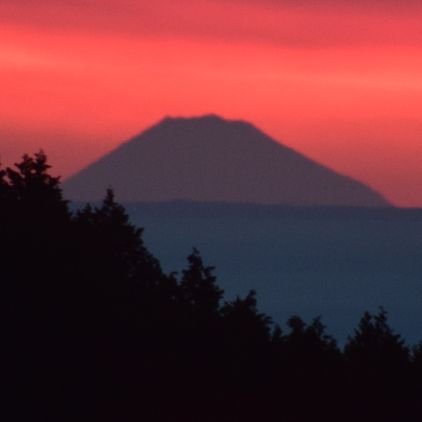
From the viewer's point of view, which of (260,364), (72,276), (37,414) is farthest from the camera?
(260,364)

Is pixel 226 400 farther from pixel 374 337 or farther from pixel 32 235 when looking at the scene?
pixel 374 337

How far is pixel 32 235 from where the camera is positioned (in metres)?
35.4

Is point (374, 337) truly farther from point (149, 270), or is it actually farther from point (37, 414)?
point (37, 414)

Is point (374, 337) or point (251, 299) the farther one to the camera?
point (374, 337)

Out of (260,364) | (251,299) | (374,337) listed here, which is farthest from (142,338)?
(374,337)

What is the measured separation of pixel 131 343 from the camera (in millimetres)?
35188

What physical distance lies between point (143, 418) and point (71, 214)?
6966 mm

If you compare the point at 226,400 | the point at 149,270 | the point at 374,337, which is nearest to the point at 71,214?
the point at 149,270

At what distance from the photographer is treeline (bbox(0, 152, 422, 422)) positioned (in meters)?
33.5

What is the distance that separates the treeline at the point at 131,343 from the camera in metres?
33.5

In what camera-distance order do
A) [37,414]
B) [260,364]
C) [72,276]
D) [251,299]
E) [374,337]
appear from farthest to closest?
[374,337]
[251,299]
[260,364]
[72,276]
[37,414]

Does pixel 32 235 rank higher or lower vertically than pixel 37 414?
higher

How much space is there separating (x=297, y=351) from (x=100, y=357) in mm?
7054

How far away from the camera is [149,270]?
139 feet
